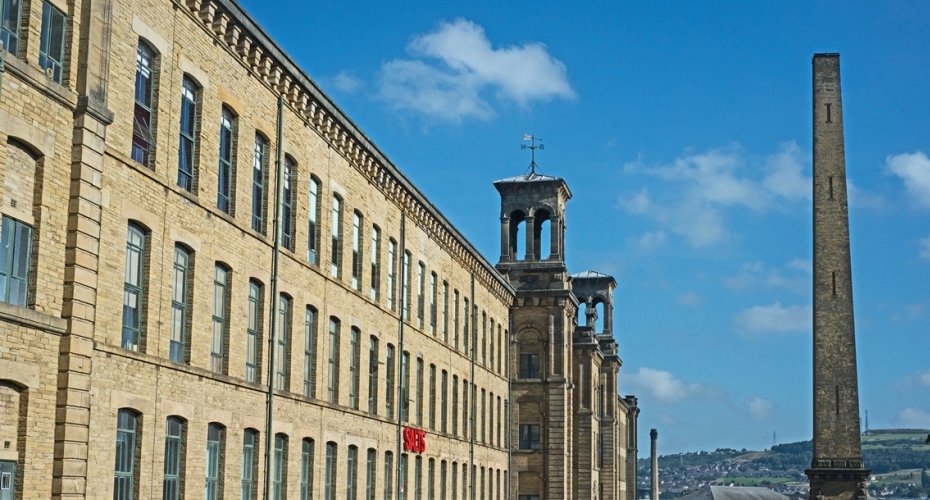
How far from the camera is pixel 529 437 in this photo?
68.2m

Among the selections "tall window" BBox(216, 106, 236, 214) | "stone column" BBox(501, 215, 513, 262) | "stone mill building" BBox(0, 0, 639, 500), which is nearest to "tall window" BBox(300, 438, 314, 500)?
"stone mill building" BBox(0, 0, 639, 500)

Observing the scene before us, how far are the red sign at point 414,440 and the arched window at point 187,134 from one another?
62.0 ft

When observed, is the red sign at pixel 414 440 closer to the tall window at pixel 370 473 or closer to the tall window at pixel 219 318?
the tall window at pixel 370 473

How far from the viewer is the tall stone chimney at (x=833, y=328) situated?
7812 centimetres

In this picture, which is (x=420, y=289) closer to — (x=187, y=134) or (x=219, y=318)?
(x=219, y=318)

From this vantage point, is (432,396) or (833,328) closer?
(432,396)

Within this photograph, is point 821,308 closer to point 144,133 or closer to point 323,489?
point 323,489

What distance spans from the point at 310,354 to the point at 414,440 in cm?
1155

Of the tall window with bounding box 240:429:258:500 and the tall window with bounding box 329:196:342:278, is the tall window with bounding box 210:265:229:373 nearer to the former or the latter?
the tall window with bounding box 240:429:258:500

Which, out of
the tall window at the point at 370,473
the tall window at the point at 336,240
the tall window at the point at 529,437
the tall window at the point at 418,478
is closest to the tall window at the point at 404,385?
the tall window at the point at 418,478

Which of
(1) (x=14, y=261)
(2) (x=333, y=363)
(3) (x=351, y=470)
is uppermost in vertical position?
(2) (x=333, y=363)

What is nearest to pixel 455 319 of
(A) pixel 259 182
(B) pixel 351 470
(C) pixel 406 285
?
(C) pixel 406 285

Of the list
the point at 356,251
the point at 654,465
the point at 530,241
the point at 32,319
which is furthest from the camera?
the point at 654,465

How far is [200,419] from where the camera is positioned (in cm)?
2759
